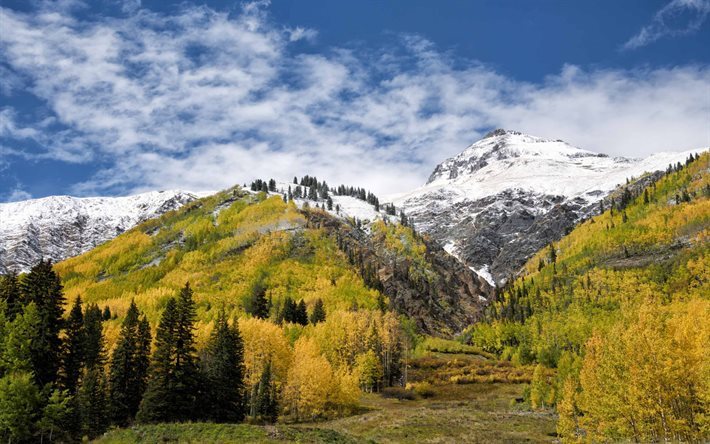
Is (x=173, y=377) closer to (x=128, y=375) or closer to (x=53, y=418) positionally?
(x=53, y=418)

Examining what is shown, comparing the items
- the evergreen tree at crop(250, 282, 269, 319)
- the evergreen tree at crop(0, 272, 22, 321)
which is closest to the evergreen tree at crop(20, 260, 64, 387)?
the evergreen tree at crop(0, 272, 22, 321)

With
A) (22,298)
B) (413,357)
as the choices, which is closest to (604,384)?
(22,298)

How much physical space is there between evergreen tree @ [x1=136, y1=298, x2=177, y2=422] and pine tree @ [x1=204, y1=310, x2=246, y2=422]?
28.9 ft

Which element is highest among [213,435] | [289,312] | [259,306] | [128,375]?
[259,306]

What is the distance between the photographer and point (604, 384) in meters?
52.3


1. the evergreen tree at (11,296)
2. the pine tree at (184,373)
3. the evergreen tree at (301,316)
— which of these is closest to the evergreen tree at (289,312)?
the evergreen tree at (301,316)

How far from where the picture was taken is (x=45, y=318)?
54.9 m

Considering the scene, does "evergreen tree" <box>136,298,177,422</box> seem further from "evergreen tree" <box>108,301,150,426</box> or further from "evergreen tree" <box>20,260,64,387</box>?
"evergreen tree" <box>108,301,150,426</box>

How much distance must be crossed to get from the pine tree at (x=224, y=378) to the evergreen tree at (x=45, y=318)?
1876 cm

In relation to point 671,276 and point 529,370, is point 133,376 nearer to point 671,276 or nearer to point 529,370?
point 529,370

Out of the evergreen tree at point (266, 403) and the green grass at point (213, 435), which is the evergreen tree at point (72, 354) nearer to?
the green grass at point (213, 435)

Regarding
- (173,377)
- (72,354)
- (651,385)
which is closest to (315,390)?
(173,377)

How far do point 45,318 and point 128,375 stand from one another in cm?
2356

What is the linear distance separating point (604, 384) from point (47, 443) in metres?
51.2
